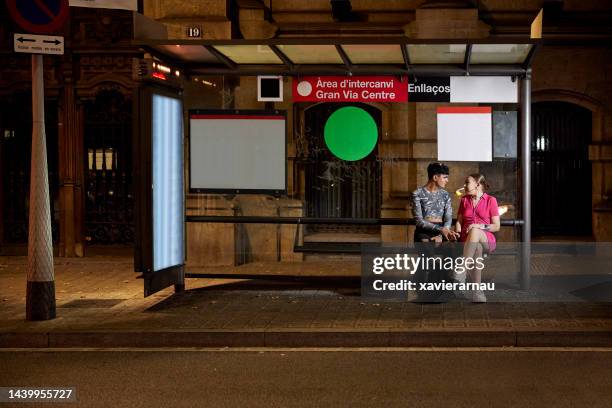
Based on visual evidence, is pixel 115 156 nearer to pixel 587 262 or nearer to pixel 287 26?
pixel 287 26

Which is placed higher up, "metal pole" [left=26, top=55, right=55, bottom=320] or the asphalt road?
"metal pole" [left=26, top=55, right=55, bottom=320]

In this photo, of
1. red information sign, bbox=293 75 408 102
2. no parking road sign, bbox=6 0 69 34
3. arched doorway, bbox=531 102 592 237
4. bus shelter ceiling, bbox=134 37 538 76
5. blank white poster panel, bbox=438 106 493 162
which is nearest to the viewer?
no parking road sign, bbox=6 0 69 34

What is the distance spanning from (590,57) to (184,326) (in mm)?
8731

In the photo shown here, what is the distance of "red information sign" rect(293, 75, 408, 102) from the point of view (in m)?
11.6

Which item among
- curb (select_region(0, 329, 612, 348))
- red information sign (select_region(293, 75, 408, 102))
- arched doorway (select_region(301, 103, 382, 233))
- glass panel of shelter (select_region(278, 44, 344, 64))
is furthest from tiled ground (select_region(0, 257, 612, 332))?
glass panel of shelter (select_region(278, 44, 344, 64))

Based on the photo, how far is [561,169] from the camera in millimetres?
15328

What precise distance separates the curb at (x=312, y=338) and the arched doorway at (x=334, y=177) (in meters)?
3.49

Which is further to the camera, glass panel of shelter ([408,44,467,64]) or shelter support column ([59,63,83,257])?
shelter support column ([59,63,83,257])

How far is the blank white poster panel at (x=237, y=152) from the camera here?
464 inches

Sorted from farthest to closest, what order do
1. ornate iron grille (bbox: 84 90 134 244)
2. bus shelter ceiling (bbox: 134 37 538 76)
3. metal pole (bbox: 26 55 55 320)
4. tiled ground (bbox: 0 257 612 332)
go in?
ornate iron grille (bbox: 84 90 134 244)
bus shelter ceiling (bbox: 134 37 538 76)
metal pole (bbox: 26 55 55 320)
tiled ground (bbox: 0 257 612 332)

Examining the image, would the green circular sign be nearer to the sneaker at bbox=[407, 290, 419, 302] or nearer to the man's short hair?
the man's short hair

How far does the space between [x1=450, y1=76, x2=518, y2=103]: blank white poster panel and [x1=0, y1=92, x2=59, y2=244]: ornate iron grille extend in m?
7.45

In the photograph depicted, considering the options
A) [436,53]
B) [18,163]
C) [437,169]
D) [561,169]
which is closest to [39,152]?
[437,169]

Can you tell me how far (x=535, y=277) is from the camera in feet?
41.6
